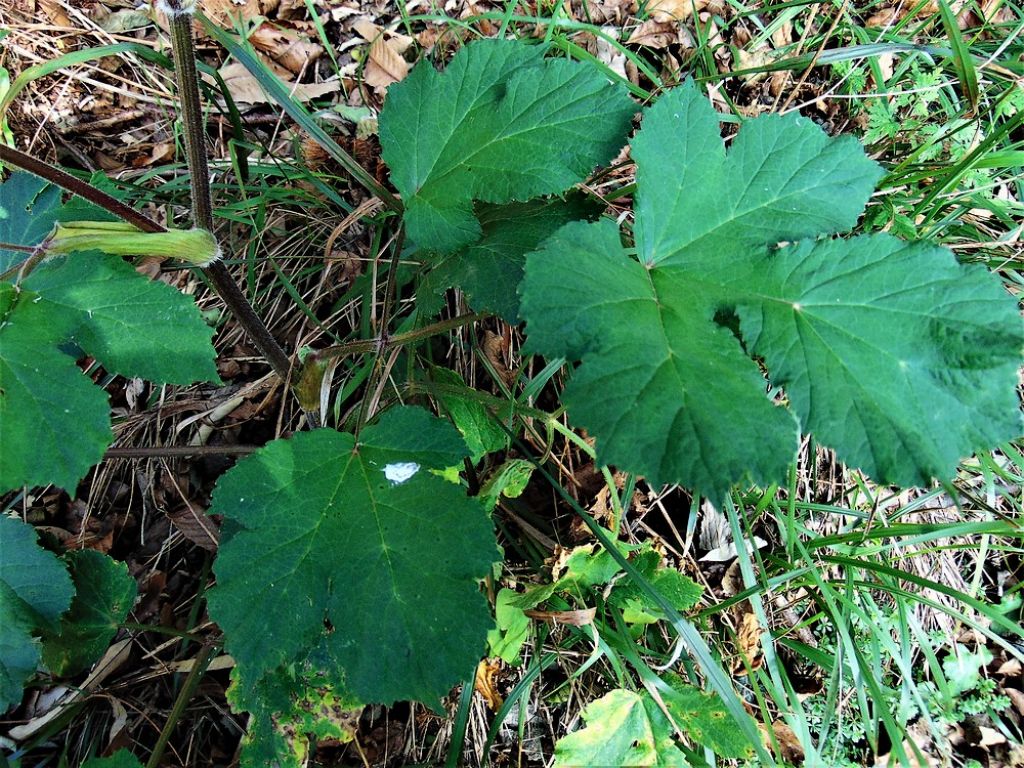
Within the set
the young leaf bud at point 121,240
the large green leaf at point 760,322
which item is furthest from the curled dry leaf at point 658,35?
the young leaf bud at point 121,240

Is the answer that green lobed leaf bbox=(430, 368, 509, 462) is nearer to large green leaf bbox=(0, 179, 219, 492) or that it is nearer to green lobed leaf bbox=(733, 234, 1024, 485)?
large green leaf bbox=(0, 179, 219, 492)

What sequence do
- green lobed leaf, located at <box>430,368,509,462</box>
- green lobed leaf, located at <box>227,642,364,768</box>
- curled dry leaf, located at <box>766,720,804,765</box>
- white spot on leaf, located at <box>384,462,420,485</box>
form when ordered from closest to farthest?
white spot on leaf, located at <box>384,462,420,485</box>
green lobed leaf, located at <box>227,642,364,768</box>
green lobed leaf, located at <box>430,368,509,462</box>
curled dry leaf, located at <box>766,720,804,765</box>

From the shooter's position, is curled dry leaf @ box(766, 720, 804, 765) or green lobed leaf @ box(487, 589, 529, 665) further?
curled dry leaf @ box(766, 720, 804, 765)

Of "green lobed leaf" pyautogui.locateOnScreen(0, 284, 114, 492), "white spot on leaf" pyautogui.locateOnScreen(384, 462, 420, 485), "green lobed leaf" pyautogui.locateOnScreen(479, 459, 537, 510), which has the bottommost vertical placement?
"green lobed leaf" pyautogui.locateOnScreen(479, 459, 537, 510)

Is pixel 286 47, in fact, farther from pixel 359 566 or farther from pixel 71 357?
pixel 359 566

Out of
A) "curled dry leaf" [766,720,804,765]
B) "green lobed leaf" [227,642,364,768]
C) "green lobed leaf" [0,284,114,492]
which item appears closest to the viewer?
"green lobed leaf" [0,284,114,492]

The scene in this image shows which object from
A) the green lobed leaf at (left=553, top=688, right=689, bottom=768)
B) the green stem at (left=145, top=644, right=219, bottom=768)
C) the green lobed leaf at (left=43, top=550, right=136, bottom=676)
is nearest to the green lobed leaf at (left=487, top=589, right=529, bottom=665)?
the green lobed leaf at (left=553, top=688, right=689, bottom=768)

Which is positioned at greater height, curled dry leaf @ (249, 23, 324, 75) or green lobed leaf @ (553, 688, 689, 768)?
curled dry leaf @ (249, 23, 324, 75)
